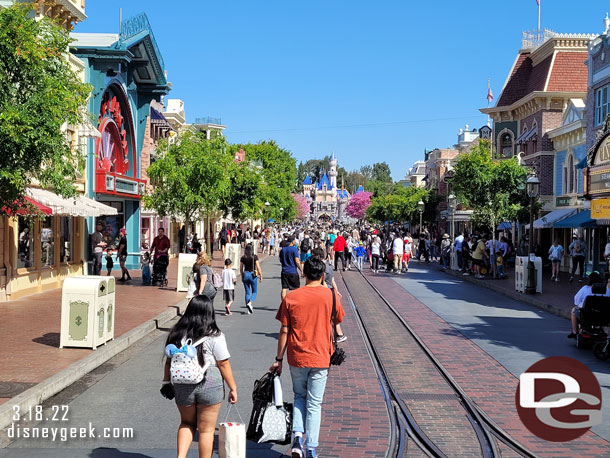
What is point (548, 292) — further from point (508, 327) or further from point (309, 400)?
point (309, 400)

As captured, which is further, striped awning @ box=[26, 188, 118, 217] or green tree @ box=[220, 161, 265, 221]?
green tree @ box=[220, 161, 265, 221]

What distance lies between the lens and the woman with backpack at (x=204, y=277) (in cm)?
1304

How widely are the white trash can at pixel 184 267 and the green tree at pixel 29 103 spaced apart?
344 inches

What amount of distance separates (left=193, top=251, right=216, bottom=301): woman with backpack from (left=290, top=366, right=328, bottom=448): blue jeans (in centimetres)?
687

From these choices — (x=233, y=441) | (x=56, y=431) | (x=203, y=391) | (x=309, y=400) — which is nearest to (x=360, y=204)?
(x=56, y=431)

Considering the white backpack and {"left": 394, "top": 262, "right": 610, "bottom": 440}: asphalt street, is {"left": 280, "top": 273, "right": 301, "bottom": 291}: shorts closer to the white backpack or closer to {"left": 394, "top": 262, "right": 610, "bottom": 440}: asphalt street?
{"left": 394, "top": 262, "right": 610, "bottom": 440}: asphalt street

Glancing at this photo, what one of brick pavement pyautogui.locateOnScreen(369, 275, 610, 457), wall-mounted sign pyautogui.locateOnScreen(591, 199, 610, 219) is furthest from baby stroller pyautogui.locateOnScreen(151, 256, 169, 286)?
wall-mounted sign pyautogui.locateOnScreen(591, 199, 610, 219)

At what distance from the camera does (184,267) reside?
→ 2092cm

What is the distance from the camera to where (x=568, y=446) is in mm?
6992

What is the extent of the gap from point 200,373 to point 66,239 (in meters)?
20.2

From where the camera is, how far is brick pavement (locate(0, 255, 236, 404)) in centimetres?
948

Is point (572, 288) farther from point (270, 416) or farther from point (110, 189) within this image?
point (270, 416)

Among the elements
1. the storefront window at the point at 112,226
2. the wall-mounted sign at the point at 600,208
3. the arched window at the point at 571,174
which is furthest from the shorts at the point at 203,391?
the arched window at the point at 571,174

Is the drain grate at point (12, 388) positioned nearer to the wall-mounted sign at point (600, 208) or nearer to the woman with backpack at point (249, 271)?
the woman with backpack at point (249, 271)
